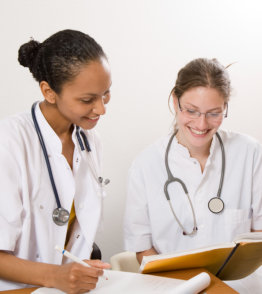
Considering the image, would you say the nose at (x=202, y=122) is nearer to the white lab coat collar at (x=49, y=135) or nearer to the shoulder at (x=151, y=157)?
the shoulder at (x=151, y=157)

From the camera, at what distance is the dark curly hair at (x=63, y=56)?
114 centimetres

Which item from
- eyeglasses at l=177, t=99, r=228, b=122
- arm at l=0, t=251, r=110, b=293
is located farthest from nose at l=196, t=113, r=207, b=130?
arm at l=0, t=251, r=110, b=293

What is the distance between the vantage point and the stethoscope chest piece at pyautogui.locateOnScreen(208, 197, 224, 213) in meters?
1.48

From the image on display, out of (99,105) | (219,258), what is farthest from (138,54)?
(219,258)

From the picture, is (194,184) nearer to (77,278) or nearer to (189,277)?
(189,277)

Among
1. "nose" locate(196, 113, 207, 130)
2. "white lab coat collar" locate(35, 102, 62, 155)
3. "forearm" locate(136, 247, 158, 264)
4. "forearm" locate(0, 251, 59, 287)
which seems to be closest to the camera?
"forearm" locate(0, 251, 59, 287)

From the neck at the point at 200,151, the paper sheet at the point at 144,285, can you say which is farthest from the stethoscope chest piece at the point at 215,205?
the paper sheet at the point at 144,285

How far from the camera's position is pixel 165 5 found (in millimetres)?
2082

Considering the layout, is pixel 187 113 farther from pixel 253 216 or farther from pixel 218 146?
pixel 253 216

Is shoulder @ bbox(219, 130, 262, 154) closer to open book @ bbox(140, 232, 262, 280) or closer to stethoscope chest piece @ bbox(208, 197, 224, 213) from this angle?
stethoscope chest piece @ bbox(208, 197, 224, 213)

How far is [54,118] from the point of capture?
4.21 ft

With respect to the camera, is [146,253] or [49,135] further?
[146,253]

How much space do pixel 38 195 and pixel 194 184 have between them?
618 mm

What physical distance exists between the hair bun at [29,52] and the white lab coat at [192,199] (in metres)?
0.58
